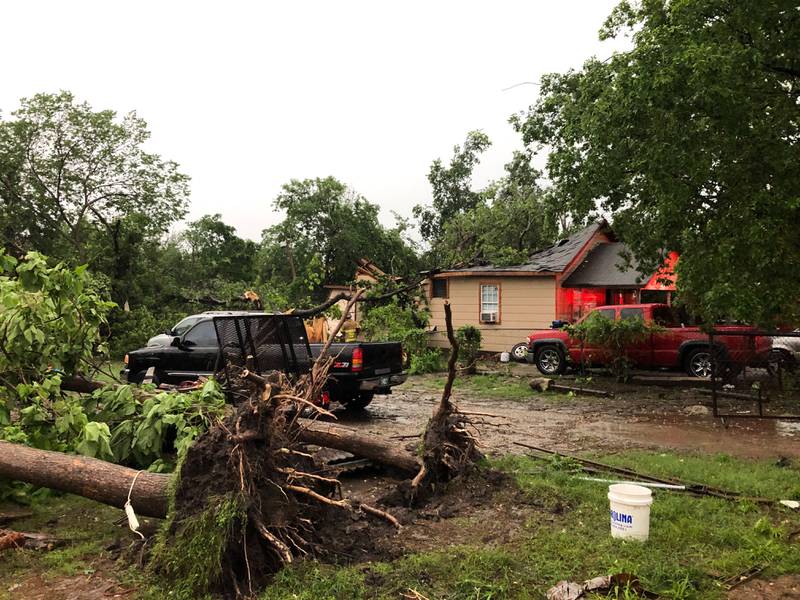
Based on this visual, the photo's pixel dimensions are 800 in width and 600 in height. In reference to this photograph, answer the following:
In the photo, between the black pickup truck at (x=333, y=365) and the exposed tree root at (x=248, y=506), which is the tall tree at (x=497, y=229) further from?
the exposed tree root at (x=248, y=506)

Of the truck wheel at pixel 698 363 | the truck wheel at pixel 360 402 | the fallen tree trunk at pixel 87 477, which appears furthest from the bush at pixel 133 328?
the fallen tree trunk at pixel 87 477

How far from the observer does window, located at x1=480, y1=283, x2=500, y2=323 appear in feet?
69.6

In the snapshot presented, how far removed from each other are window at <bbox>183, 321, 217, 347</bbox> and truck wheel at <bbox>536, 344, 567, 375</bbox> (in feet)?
28.7

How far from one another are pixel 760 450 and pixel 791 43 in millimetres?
6422

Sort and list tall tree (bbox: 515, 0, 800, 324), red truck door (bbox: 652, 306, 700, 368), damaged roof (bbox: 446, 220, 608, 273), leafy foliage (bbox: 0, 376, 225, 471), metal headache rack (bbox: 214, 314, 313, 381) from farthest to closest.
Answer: damaged roof (bbox: 446, 220, 608, 273) → red truck door (bbox: 652, 306, 700, 368) → tall tree (bbox: 515, 0, 800, 324) → metal headache rack (bbox: 214, 314, 313, 381) → leafy foliage (bbox: 0, 376, 225, 471)

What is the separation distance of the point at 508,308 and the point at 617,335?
6.54m

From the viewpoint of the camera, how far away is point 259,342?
7.64m

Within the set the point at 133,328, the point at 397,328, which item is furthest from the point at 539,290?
the point at 133,328

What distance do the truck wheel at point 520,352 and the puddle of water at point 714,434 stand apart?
863cm

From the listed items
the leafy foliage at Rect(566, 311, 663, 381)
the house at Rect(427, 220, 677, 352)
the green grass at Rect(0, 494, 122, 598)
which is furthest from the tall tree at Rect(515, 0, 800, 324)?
the green grass at Rect(0, 494, 122, 598)

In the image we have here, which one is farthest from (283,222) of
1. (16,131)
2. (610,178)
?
(610,178)

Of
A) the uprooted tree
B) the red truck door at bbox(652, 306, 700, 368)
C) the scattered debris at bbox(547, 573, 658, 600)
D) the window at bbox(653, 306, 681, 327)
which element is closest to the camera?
the scattered debris at bbox(547, 573, 658, 600)

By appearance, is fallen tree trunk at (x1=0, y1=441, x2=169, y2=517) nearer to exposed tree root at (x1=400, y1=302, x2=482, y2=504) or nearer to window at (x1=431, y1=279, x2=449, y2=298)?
exposed tree root at (x1=400, y1=302, x2=482, y2=504)

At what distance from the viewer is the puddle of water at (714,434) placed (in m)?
8.36
